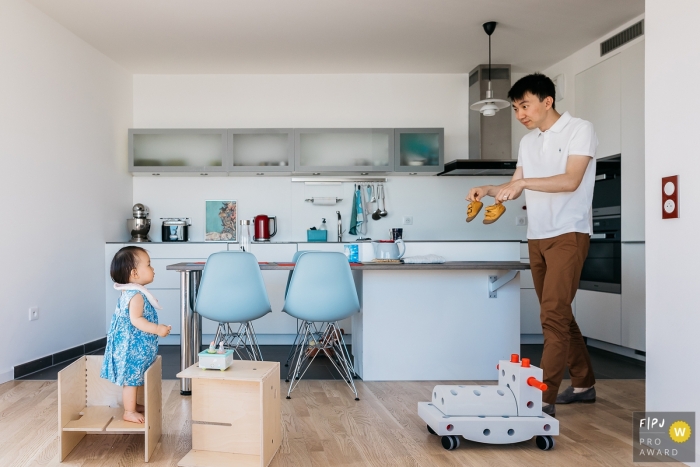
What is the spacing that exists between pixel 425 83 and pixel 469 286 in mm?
2933

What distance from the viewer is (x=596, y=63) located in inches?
192

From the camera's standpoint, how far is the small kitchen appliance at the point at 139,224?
5.35m

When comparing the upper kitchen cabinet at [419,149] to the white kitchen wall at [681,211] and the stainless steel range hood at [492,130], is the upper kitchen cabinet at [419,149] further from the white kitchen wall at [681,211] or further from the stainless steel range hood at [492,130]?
the white kitchen wall at [681,211]

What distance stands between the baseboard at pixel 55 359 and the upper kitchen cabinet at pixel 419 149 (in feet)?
10.4

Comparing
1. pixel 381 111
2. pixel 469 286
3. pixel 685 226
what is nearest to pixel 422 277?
pixel 469 286

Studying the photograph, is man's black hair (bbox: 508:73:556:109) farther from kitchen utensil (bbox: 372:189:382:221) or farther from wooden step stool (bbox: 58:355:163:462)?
kitchen utensil (bbox: 372:189:382:221)

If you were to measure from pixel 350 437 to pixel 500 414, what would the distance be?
0.65 metres

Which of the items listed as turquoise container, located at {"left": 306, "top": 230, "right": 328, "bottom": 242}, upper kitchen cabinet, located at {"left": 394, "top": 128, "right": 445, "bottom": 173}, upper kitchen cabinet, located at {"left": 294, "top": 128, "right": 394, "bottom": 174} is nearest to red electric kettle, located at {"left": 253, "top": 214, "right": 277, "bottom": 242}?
turquoise container, located at {"left": 306, "top": 230, "right": 328, "bottom": 242}

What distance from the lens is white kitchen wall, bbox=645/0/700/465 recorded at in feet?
6.87

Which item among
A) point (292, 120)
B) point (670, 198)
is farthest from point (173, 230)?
point (670, 198)

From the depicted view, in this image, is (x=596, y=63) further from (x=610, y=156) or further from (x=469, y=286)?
(x=469, y=286)

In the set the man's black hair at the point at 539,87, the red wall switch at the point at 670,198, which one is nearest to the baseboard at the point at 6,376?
the man's black hair at the point at 539,87

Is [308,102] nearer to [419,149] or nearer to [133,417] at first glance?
[419,149]

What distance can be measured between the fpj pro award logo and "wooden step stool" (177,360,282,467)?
4.70 ft
